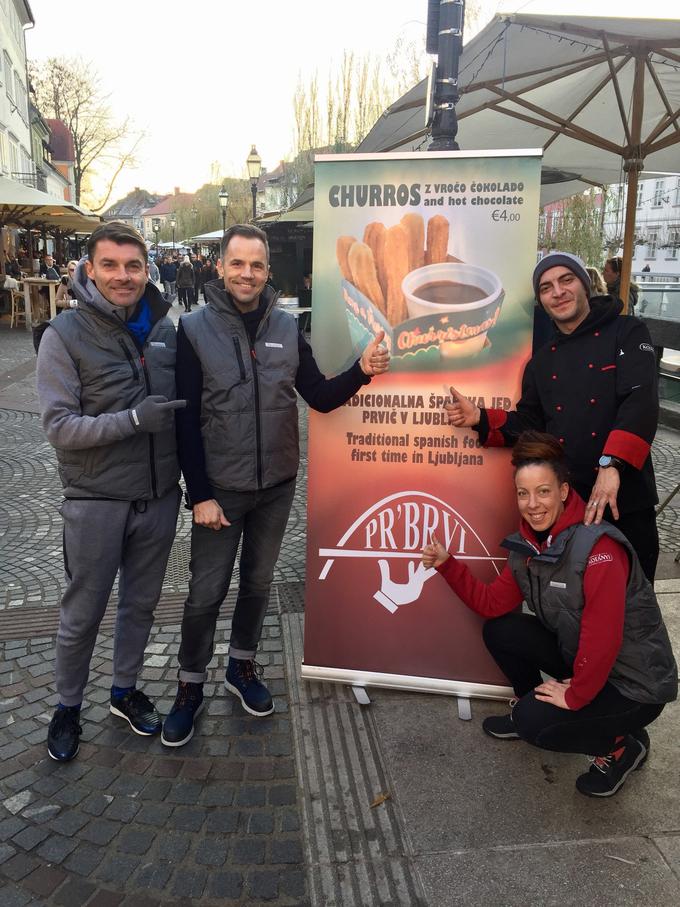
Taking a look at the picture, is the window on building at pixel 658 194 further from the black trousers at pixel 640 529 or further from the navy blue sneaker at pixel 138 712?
the navy blue sneaker at pixel 138 712

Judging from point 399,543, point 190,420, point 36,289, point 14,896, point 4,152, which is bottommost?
point 14,896

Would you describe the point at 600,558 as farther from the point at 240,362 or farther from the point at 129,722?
the point at 129,722

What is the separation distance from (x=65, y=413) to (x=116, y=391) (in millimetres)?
199

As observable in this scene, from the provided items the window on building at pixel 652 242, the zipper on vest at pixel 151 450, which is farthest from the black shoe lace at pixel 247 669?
the window on building at pixel 652 242

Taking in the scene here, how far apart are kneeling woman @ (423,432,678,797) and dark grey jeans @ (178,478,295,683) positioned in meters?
1.00

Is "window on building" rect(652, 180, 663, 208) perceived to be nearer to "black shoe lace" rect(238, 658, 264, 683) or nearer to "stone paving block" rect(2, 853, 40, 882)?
"black shoe lace" rect(238, 658, 264, 683)

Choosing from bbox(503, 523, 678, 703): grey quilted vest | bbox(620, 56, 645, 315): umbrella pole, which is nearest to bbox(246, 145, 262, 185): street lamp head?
bbox(620, 56, 645, 315): umbrella pole

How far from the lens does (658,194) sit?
52.5m

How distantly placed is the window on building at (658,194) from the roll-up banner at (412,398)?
56.7 meters

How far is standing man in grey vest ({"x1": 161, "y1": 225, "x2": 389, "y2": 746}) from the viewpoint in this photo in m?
2.64

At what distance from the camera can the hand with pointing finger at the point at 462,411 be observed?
2809 mm

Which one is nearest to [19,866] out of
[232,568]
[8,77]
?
[232,568]

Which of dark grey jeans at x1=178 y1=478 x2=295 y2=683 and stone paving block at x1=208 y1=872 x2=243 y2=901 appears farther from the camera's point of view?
dark grey jeans at x1=178 y1=478 x2=295 y2=683

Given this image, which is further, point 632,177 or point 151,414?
point 632,177
